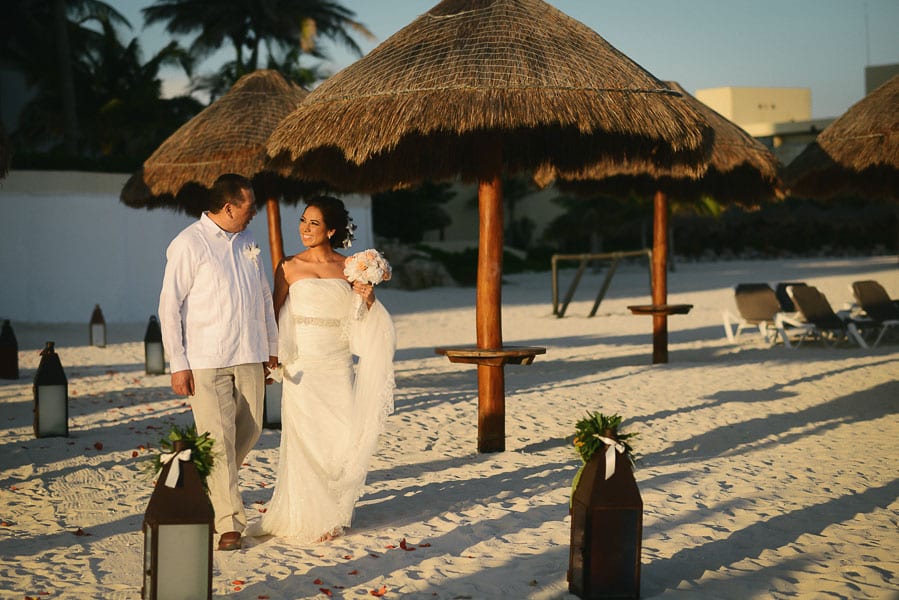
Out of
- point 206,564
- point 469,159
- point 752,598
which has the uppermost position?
point 469,159

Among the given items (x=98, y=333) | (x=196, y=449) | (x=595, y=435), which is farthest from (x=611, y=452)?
(x=98, y=333)

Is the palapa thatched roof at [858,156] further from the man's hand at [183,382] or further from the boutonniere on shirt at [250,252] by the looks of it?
the man's hand at [183,382]

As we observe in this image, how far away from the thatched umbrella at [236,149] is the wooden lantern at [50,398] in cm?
261

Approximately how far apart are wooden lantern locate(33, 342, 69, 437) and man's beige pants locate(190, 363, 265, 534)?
3718 millimetres

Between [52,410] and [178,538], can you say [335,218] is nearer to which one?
[178,538]

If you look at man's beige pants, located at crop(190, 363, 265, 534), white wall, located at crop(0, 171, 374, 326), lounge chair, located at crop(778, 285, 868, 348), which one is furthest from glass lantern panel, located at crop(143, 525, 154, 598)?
white wall, located at crop(0, 171, 374, 326)

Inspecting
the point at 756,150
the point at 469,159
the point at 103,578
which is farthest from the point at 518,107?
the point at 756,150

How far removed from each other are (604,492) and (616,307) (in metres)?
22.5

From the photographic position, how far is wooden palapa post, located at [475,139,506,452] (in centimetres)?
777

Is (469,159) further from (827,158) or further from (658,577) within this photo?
(827,158)

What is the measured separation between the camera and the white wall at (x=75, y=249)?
21656 millimetres

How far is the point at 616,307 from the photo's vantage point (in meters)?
26.3

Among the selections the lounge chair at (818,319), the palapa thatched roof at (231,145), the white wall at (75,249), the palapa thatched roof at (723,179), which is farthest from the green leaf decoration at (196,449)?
the white wall at (75,249)

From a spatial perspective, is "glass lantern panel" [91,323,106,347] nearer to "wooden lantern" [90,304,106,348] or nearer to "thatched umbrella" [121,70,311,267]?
"wooden lantern" [90,304,106,348]
